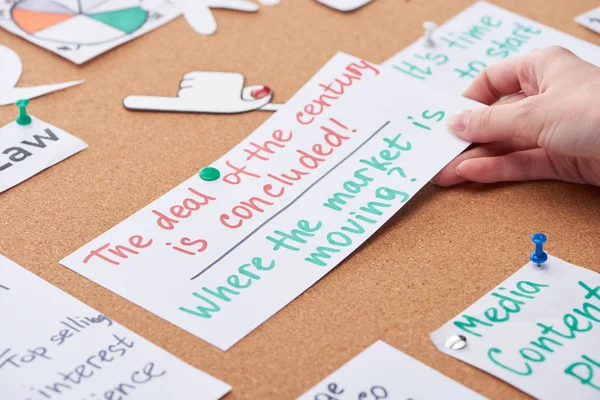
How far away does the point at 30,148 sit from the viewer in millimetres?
774

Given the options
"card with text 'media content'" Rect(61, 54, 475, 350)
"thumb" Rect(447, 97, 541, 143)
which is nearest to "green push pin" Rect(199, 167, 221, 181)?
"card with text 'media content'" Rect(61, 54, 475, 350)

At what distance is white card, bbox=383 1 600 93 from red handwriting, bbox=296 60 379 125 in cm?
6

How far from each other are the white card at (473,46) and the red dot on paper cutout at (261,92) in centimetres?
15

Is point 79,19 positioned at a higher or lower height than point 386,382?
higher

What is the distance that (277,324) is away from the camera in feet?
1.97

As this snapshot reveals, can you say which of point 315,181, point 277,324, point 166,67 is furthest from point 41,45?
point 277,324

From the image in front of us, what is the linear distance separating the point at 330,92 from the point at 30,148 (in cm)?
30

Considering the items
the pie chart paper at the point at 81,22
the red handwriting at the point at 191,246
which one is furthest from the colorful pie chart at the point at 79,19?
the red handwriting at the point at 191,246

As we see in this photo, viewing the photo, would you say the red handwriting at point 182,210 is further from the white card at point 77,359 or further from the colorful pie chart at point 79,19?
the colorful pie chart at point 79,19

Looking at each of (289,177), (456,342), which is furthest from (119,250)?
(456,342)

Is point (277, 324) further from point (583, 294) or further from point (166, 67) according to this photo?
point (166, 67)

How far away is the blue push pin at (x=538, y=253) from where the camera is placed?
0.64 m

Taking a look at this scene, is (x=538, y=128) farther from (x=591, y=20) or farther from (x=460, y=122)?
(x=591, y=20)

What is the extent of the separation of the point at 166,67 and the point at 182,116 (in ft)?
0.33
